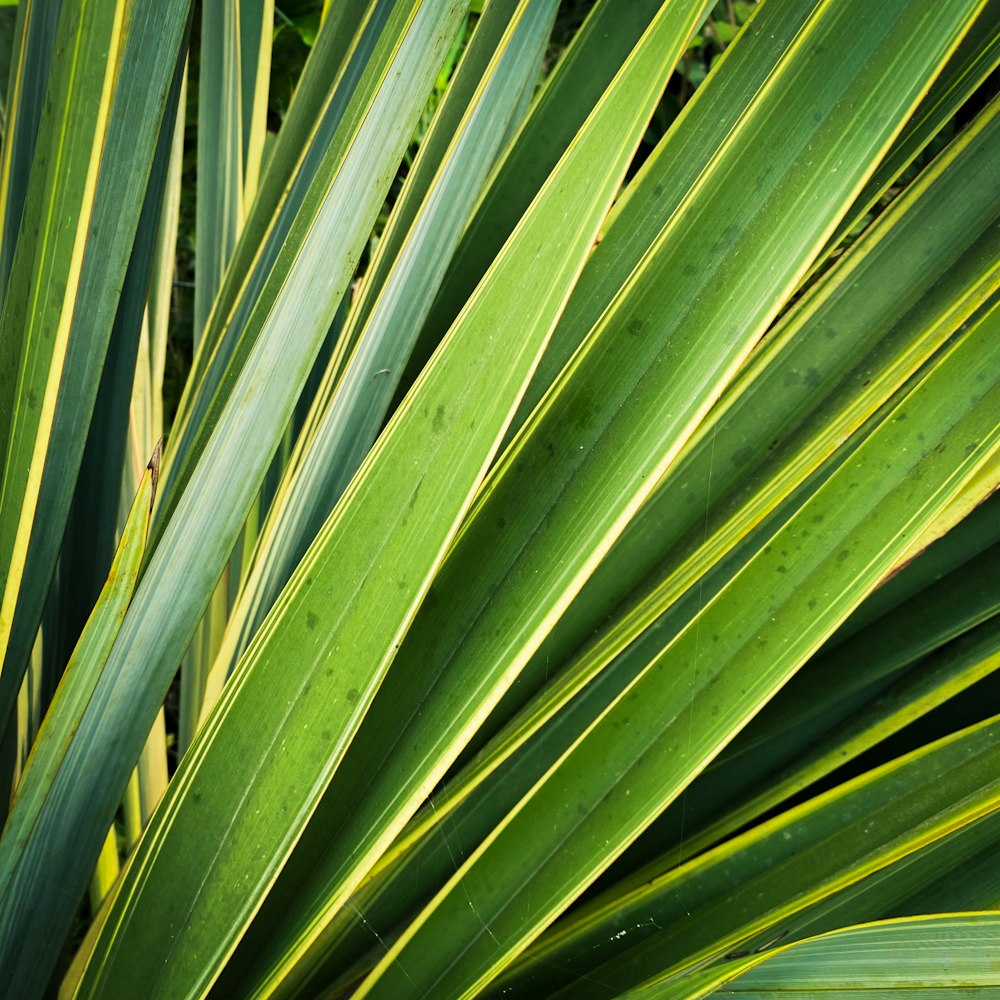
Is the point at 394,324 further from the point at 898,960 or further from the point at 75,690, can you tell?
the point at 898,960

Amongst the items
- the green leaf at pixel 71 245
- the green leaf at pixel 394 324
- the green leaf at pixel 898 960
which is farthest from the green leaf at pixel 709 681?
the green leaf at pixel 71 245

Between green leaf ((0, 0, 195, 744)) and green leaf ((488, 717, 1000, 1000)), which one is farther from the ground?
green leaf ((0, 0, 195, 744))

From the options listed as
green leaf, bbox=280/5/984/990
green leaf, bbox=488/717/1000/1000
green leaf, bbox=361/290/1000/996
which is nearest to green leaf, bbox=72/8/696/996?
green leaf, bbox=280/5/984/990

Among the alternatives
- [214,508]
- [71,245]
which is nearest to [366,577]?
[214,508]

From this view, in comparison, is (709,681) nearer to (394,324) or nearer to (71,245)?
(394,324)

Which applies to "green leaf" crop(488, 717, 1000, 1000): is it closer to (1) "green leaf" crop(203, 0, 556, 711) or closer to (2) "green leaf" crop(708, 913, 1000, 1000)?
(2) "green leaf" crop(708, 913, 1000, 1000)

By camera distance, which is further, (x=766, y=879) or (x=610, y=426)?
(x=766, y=879)

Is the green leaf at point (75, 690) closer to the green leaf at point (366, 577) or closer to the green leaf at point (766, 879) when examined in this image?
the green leaf at point (366, 577)

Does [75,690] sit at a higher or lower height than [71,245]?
lower

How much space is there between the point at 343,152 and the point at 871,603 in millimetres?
491

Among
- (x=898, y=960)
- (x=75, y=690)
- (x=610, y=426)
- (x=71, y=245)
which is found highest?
(x=71, y=245)

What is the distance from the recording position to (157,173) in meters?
0.63

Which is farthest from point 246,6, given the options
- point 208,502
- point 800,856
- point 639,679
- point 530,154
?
point 800,856

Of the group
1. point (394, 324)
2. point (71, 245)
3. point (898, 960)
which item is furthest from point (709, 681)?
point (71, 245)
